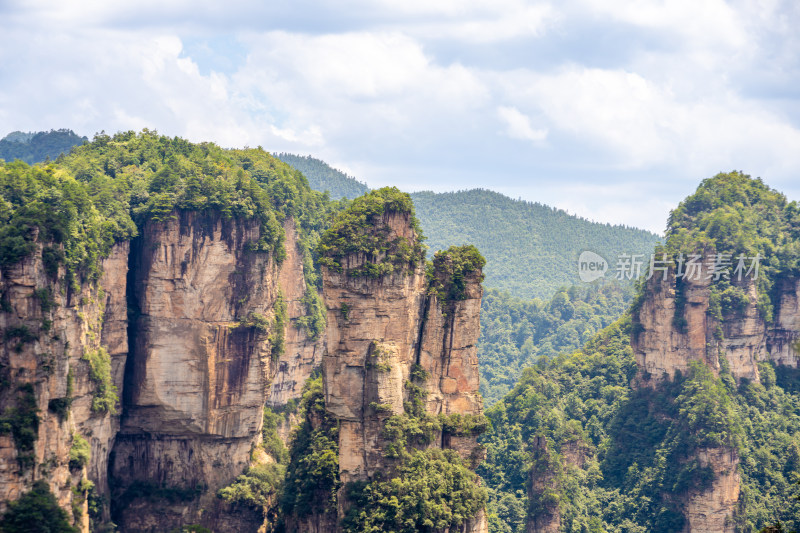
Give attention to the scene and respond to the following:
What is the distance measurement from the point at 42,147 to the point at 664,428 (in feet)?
196

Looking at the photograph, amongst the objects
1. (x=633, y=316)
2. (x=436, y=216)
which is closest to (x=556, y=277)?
(x=436, y=216)

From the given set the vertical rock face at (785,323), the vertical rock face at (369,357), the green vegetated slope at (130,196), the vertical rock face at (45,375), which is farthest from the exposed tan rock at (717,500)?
the vertical rock face at (45,375)

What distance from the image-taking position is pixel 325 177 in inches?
6501

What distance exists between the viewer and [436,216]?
17612 centimetres

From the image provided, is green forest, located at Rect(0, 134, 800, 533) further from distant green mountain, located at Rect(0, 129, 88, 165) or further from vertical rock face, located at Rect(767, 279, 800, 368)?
distant green mountain, located at Rect(0, 129, 88, 165)

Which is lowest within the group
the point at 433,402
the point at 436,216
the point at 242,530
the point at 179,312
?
the point at 242,530

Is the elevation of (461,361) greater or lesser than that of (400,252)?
lesser

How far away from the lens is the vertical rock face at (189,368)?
54.1 metres

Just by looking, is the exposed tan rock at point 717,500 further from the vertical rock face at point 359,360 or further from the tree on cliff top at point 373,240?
the vertical rock face at point 359,360

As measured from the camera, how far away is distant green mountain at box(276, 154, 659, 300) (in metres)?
164

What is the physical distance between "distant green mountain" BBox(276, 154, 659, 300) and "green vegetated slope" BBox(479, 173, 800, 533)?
3067 inches

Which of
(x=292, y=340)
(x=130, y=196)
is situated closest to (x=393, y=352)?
(x=130, y=196)

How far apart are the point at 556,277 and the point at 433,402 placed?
118m

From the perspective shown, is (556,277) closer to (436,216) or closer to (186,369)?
(436,216)
